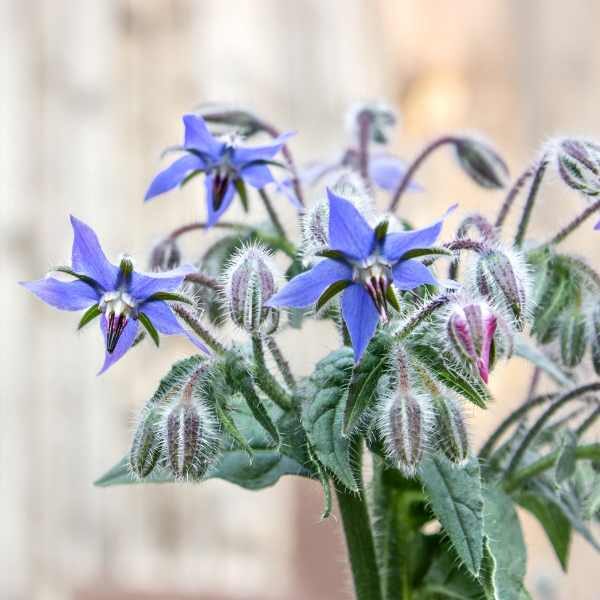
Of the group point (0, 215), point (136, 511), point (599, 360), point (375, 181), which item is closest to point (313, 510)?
point (136, 511)

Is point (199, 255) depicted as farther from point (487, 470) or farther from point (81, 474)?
point (81, 474)

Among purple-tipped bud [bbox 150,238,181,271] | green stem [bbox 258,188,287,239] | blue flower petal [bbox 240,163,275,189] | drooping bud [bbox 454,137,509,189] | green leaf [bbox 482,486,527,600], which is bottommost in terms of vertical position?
green leaf [bbox 482,486,527,600]

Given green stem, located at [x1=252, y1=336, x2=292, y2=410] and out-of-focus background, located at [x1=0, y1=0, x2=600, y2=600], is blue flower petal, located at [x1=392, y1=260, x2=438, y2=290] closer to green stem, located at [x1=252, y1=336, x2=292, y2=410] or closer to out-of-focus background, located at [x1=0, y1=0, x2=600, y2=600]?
green stem, located at [x1=252, y1=336, x2=292, y2=410]

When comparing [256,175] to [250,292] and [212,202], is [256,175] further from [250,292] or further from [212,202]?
[250,292]

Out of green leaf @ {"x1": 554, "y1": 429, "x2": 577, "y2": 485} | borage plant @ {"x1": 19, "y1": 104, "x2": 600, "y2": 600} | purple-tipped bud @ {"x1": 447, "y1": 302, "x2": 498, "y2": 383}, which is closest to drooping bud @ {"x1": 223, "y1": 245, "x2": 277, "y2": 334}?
borage plant @ {"x1": 19, "y1": 104, "x2": 600, "y2": 600}

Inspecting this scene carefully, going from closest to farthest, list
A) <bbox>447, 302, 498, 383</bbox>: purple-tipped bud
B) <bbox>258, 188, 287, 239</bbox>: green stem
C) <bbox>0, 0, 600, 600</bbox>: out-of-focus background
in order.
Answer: <bbox>447, 302, 498, 383</bbox>: purple-tipped bud < <bbox>258, 188, 287, 239</bbox>: green stem < <bbox>0, 0, 600, 600</bbox>: out-of-focus background

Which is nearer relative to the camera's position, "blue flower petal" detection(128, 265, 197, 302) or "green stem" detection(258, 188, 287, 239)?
"blue flower petal" detection(128, 265, 197, 302)

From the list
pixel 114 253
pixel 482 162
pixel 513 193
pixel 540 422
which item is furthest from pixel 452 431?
pixel 114 253

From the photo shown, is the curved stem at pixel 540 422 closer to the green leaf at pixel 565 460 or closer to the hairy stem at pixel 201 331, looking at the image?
the green leaf at pixel 565 460
